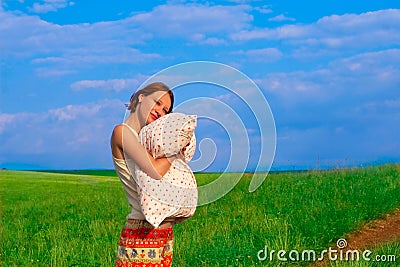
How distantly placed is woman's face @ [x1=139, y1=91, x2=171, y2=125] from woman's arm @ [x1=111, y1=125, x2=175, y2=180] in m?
0.16

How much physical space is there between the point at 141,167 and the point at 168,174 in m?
0.18

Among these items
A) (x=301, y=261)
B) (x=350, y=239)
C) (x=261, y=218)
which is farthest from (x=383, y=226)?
(x=301, y=261)

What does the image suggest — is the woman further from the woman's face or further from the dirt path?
the dirt path

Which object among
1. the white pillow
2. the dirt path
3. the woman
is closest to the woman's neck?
the woman

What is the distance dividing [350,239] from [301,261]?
75.7 inches

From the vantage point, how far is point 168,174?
3703 mm

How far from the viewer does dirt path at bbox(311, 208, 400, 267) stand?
8844 millimetres

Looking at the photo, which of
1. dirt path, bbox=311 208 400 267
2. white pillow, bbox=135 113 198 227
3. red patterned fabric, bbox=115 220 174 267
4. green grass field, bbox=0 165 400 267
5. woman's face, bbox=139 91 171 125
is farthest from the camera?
dirt path, bbox=311 208 400 267

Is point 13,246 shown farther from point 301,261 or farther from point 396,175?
point 396,175

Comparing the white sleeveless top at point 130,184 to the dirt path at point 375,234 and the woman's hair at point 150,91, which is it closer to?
the woman's hair at point 150,91

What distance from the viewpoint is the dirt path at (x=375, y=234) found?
29.0 ft

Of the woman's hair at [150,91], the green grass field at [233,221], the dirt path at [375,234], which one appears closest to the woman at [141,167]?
the woman's hair at [150,91]

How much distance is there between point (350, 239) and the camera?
356 inches

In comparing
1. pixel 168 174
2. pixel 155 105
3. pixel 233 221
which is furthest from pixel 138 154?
pixel 233 221
